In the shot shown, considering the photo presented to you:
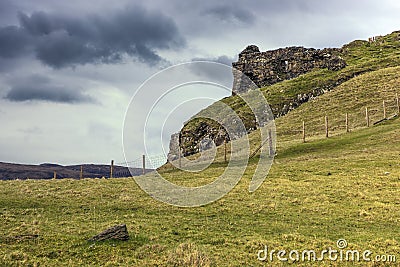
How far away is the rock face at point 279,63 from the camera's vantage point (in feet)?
511

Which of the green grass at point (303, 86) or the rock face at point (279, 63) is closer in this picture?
the green grass at point (303, 86)

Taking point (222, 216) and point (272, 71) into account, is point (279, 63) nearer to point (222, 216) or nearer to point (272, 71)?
point (272, 71)

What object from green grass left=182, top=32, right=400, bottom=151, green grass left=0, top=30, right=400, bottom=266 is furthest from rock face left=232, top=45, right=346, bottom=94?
green grass left=0, top=30, right=400, bottom=266

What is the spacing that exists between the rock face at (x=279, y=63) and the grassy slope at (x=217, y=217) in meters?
116

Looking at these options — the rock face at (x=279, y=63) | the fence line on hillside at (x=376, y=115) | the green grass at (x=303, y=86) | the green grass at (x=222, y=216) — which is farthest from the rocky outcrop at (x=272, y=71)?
the green grass at (x=222, y=216)

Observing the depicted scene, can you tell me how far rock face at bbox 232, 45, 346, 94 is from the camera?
15588cm

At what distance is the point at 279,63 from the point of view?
16750cm

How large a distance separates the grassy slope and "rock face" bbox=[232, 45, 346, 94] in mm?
116335

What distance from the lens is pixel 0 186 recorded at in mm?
36250

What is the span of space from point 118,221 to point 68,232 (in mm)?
3108

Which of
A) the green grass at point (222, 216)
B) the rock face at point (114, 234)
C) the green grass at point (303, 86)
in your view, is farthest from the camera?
the green grass at point (303, 86)

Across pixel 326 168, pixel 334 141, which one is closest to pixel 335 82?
pixel 334 141

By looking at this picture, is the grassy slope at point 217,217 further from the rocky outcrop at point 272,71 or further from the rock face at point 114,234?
the rocky outcrop at point 272,71

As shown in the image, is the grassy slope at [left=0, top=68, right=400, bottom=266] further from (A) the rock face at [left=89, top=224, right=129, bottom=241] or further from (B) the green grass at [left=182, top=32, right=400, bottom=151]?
(B) the green grass at [left=182, top=32, right=400, bottom=151]
